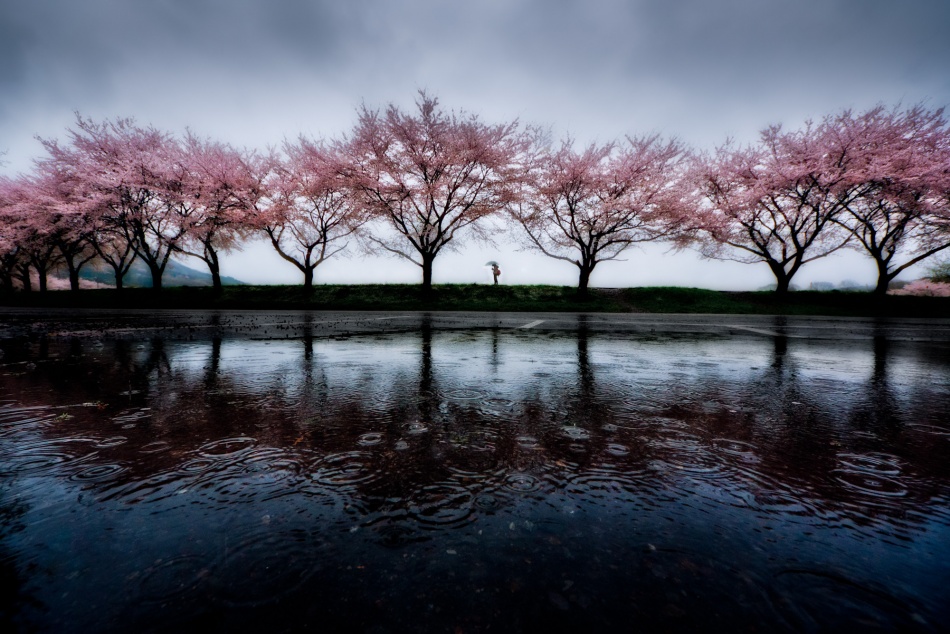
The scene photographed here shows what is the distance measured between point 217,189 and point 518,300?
63.3 ft

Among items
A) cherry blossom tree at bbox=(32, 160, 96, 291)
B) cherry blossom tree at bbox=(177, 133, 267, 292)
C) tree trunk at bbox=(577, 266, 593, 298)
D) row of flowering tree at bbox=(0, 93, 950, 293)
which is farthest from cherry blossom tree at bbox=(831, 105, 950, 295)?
cherry blossom tree at bbox=(32, 160, 96, 291)

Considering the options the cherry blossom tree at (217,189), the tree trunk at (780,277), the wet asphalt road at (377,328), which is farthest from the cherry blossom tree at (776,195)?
the cherry blossom tree at (217,189)

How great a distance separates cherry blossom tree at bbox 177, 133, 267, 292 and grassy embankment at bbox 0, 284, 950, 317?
3.91 meters

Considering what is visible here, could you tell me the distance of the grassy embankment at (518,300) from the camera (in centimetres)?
2228

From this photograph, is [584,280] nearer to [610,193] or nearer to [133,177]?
[610,193]

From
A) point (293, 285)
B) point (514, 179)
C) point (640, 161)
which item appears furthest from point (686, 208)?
point (293, 285)

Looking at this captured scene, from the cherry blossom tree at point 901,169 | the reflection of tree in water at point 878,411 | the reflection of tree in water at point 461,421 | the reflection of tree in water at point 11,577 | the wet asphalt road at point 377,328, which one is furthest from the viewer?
the cherry blossom tree at point 901,169

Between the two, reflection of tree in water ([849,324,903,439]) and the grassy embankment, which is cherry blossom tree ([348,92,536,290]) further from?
reflection of tree in water ([849,324,903,439])

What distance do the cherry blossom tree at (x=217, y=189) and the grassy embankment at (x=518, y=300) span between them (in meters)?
3.91

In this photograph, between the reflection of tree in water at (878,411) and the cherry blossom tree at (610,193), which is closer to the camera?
the reflection of tree in water at (878,411)

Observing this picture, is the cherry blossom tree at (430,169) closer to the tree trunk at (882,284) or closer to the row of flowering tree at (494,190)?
the row of flowering tree at (494,190)

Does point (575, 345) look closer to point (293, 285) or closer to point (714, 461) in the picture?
point (714, 461)

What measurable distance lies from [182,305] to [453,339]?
77.7 ft

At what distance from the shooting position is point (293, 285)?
29.4 metres
